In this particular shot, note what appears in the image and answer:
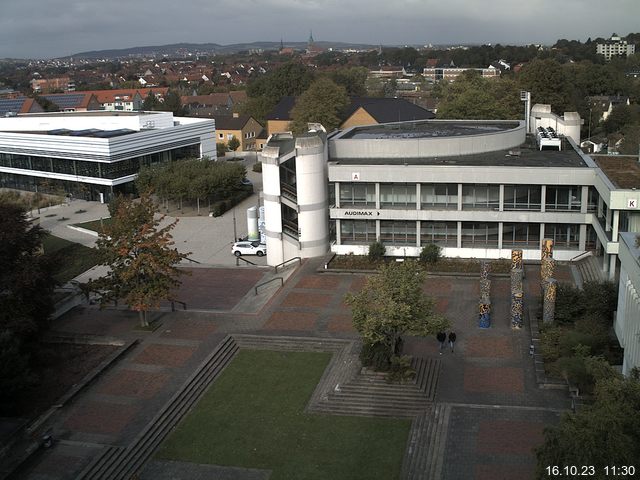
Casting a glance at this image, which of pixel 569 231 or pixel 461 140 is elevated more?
pixel 461 140

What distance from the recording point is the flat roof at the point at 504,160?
40.2m

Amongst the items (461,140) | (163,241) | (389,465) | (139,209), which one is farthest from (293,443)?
(461,140)

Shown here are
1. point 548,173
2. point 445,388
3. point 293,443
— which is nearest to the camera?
point 293,443

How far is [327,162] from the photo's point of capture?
41250mm

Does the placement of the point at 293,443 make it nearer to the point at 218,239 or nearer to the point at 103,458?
the point at 103,458

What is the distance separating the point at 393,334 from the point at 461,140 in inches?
852

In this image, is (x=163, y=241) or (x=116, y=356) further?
(x=163, y=241)

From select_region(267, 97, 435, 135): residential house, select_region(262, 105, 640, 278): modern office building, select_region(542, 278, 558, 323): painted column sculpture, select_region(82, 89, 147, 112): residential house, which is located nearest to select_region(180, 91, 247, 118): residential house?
select_region(82, 89, 147, 112): residential house

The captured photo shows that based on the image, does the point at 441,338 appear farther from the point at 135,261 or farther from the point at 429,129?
the point at 429,129

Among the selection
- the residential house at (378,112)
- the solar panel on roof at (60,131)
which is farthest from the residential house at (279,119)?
the solar panel on roof at (60,131)

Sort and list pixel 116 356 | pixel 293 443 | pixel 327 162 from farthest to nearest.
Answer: pixel 327 162 < pixel 116 356 < pixel 293 443

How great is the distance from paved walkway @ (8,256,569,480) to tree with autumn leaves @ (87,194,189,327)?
1.91 m

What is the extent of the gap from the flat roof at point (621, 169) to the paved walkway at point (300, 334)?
6419 mm

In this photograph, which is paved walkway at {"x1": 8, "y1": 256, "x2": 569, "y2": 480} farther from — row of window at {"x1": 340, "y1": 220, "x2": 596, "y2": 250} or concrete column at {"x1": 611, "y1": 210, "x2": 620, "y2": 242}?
concrete column at {"x1": 611, "y1": 210, "x2": 620, "y2": 242}
